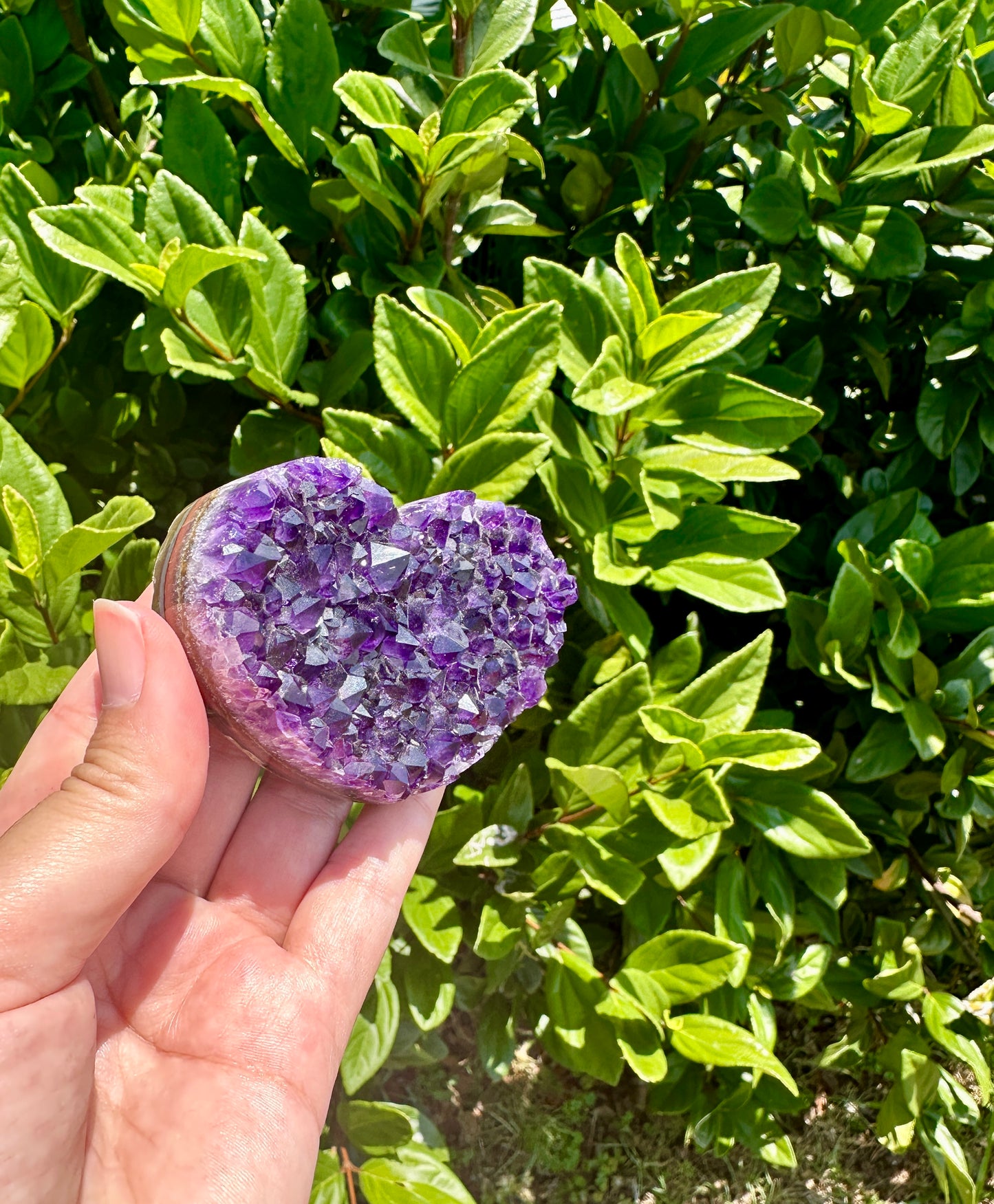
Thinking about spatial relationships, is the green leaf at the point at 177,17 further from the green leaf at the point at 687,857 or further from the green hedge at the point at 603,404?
the green leaf at the point at 687,857

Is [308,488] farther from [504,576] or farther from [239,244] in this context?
[239,244]

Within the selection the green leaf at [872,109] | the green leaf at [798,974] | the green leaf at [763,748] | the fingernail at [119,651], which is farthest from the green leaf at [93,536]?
the green leaf at [798,974]

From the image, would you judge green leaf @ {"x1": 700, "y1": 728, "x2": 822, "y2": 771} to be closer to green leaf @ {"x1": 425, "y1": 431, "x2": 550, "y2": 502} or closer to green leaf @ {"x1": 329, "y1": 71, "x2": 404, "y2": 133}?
green leaf @ {"x1": 425, "y1": 431, "x2": 550, "y2": 502}

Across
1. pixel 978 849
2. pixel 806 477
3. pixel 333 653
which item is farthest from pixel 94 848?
pixel 978 849

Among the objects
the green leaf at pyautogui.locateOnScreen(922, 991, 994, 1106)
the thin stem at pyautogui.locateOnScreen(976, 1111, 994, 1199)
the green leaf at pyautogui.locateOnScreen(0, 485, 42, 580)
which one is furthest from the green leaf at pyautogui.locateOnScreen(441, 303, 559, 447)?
the thin stem at pyautogui.locateOnScreen(976, 1111, 994, 1199)

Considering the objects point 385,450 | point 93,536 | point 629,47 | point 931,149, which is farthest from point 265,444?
point 931,149
